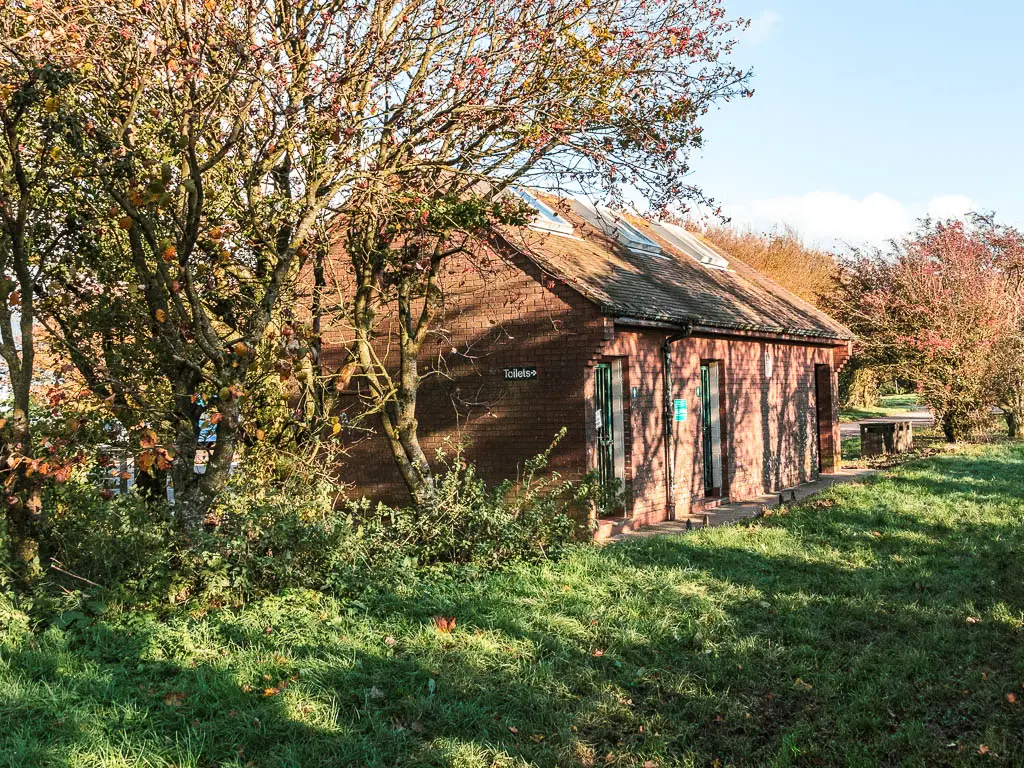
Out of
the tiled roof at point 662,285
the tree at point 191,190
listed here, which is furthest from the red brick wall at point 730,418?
the tree at point 191,190

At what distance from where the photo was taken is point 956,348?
21.9m

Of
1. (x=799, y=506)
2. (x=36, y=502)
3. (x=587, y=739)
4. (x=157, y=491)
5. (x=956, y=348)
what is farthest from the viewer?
(x=956, y=348)

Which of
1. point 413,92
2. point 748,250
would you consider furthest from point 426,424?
point 748,250

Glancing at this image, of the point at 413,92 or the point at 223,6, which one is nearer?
the point at 223,6

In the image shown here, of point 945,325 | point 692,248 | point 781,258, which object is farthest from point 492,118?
point 781,258

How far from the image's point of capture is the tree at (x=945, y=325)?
21.9 m

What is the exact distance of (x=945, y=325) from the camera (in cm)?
2203

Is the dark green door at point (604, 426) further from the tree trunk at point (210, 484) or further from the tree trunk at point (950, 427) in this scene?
Result: the tree trunk at point (950, 427)

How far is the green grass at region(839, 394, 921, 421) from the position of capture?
42.9 metres

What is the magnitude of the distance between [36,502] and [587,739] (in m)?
4.79

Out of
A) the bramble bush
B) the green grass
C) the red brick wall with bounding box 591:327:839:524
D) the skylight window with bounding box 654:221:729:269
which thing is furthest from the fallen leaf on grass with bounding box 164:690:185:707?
the green grass

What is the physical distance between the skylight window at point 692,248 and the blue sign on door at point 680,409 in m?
6.65

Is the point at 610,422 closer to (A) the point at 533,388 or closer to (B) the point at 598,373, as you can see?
(B) the point at 598,373

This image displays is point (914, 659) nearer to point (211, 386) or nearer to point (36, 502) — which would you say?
point (211, 386)
